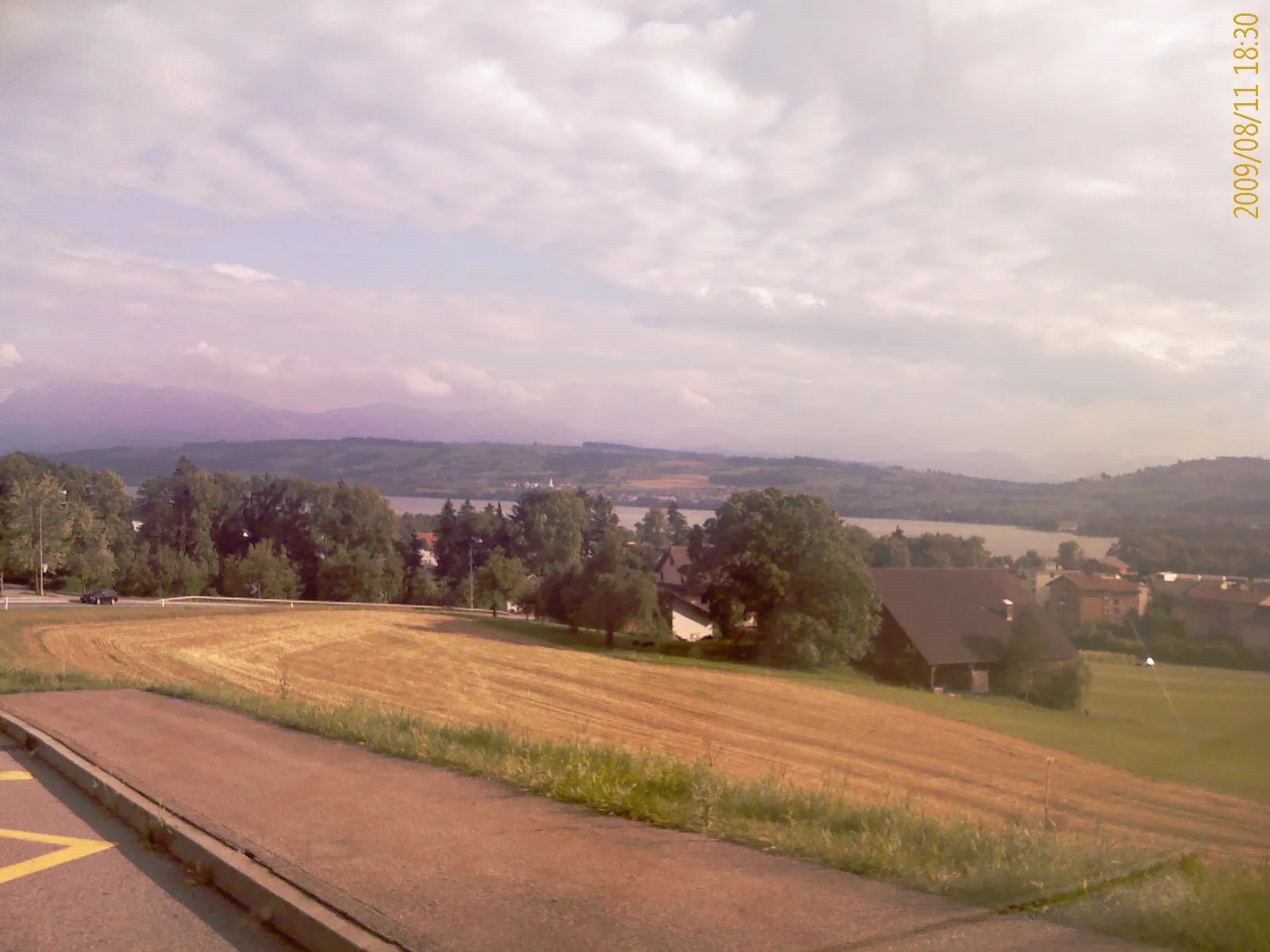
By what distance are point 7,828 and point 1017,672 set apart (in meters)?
15.3

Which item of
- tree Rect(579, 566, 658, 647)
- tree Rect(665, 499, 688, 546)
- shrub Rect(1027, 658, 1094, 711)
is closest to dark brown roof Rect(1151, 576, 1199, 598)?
shrub Rect(1027, 658, 1094, 711)

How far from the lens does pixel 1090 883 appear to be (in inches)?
197

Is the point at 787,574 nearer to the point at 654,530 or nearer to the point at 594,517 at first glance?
the point at 654,530

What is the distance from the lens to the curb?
462 centimetres

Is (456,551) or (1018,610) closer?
(1018,610)

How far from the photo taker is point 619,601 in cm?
4503

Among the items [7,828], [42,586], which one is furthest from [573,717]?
[42,586]

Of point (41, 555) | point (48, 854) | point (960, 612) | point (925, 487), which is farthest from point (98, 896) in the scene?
point (41, 555)

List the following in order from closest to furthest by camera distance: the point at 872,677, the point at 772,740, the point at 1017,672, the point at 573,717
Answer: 1. the point at 1017,672
2. the point at 772,740
3. the point at 573,717
4. the point at 872,677

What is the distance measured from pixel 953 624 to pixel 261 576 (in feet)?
215

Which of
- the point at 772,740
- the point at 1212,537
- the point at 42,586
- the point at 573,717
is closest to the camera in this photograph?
the point at 1212,537

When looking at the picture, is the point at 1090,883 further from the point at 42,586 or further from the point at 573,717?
the point at 42,586

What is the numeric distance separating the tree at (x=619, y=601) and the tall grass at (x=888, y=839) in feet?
115

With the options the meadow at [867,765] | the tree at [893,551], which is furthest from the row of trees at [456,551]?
the meadow at [867,765]
